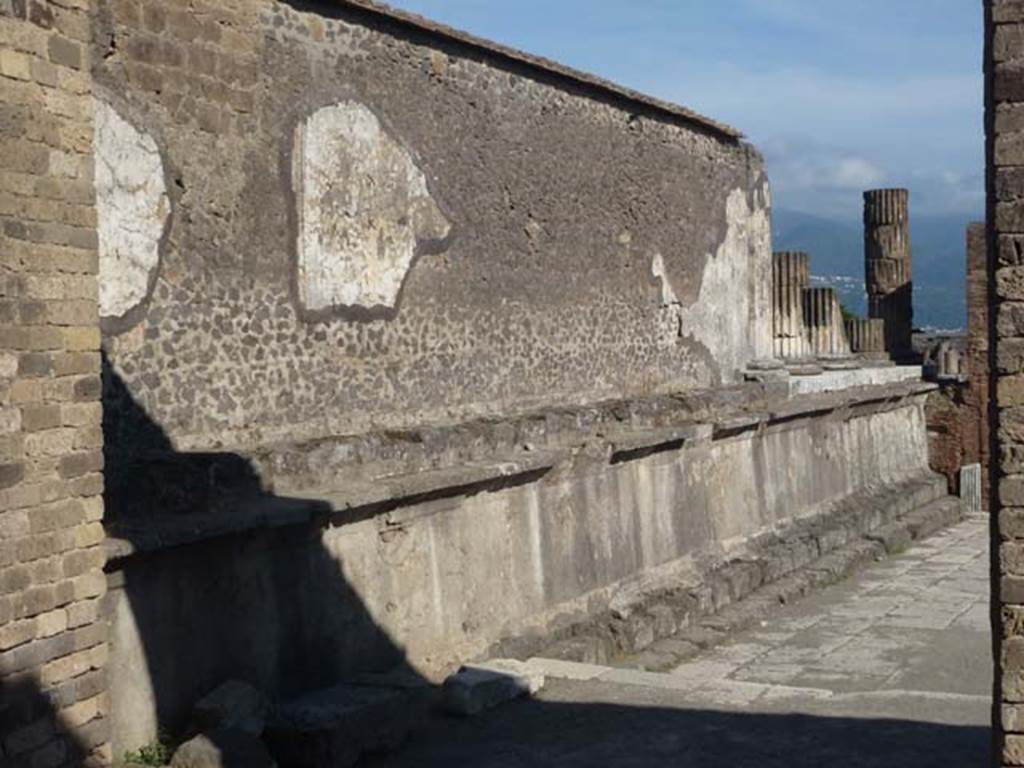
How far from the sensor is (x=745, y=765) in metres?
6.77

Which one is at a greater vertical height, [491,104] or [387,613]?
[491,104]

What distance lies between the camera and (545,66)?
1126cm

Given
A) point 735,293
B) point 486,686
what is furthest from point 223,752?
point 735,293

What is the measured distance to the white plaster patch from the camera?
7254 millimetres

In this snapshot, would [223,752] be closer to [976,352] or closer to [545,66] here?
[545,66]

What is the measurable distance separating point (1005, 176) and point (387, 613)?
4.08 meters

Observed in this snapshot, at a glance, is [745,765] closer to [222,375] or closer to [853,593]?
[222,375]

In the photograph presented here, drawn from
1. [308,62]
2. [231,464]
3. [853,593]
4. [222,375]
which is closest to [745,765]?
[231,464]

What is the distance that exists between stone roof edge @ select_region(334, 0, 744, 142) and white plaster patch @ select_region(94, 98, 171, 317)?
1916 mm

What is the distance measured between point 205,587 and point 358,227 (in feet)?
9.85

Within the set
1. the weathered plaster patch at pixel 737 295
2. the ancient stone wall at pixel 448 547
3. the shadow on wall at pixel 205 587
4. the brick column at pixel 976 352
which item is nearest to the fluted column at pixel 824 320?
the brick column at pixel 976 352

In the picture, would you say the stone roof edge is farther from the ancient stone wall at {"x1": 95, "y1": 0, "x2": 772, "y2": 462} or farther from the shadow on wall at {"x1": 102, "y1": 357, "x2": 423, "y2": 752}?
the shadow on wall at {"x1": 102, "y1": 357, "x2": 423, "y2": 752}

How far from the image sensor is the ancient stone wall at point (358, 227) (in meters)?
7.55

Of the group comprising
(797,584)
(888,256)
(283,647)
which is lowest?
(797,584)
